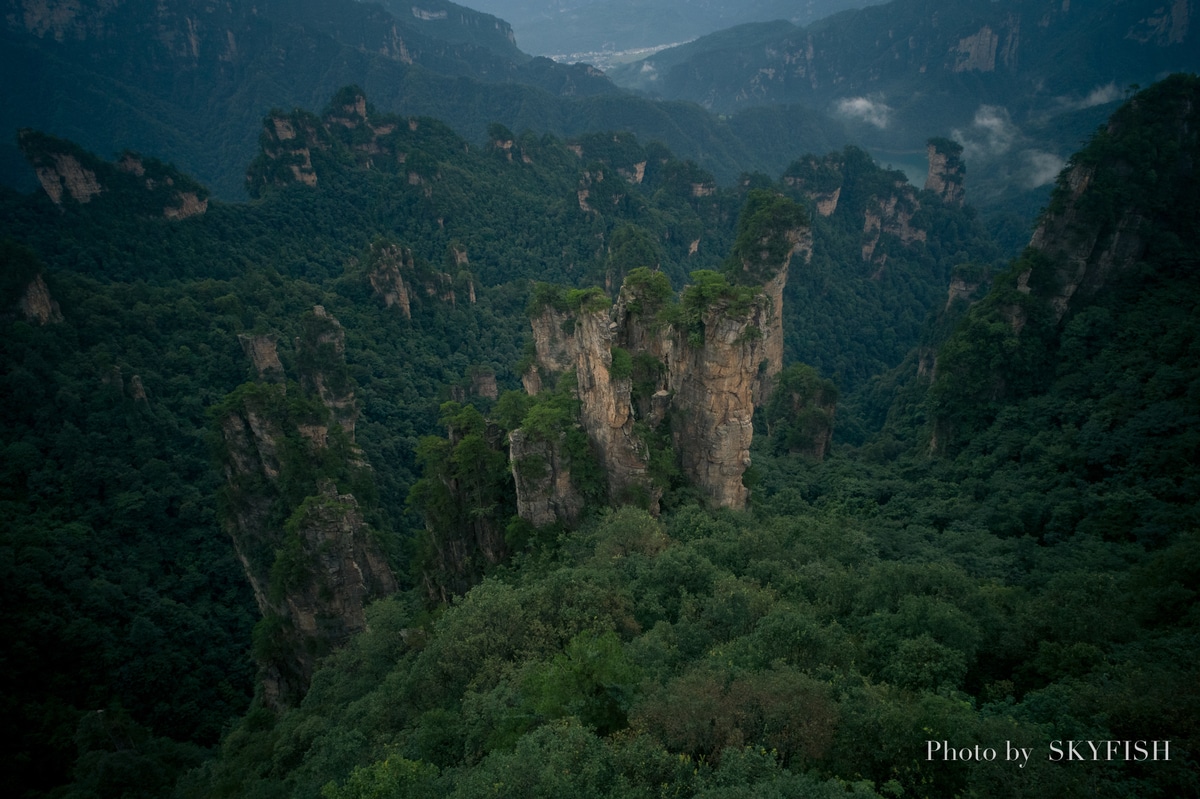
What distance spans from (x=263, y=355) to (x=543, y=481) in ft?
116

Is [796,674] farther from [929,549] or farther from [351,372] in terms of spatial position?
[351,372]

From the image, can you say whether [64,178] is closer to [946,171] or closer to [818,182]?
[818,182]

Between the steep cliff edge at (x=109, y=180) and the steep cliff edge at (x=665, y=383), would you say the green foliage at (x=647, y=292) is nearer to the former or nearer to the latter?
the steep cliff edge at (x=665, y=383)

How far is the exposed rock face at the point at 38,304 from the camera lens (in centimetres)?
4703

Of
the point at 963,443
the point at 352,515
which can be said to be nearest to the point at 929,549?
the point at 963,443

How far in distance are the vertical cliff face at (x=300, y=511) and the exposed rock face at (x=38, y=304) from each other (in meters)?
13.0

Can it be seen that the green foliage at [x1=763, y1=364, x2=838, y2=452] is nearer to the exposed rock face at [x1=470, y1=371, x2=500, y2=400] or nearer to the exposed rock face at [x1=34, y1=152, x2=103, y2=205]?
the exposed rock face at [x1=470, y1=371, x2=500, y2=400]

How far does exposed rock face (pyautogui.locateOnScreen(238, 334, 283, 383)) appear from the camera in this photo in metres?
51.8

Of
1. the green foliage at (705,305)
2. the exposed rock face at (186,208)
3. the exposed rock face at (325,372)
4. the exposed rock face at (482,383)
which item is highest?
the exposed rock face at (186,208)

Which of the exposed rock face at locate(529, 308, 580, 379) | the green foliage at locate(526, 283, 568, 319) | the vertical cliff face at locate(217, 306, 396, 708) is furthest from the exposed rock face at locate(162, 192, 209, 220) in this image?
the green foliage at locate(526, 283, 568, 319)

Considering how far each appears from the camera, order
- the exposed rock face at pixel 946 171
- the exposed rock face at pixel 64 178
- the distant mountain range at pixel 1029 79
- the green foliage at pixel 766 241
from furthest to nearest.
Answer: the distant mountain range at pixel 1029 79 → the exposed rock face at pixel 946 171 → the exposed rock face at pixel 64 178 → the green foliage at pixel 766 241

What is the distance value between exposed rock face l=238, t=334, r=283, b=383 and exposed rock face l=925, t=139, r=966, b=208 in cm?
10352

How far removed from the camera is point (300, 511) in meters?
31.3

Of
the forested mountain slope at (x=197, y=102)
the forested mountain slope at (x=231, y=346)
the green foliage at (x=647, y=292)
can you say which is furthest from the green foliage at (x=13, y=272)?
the forested mountain slope at (x=197, y=102)
